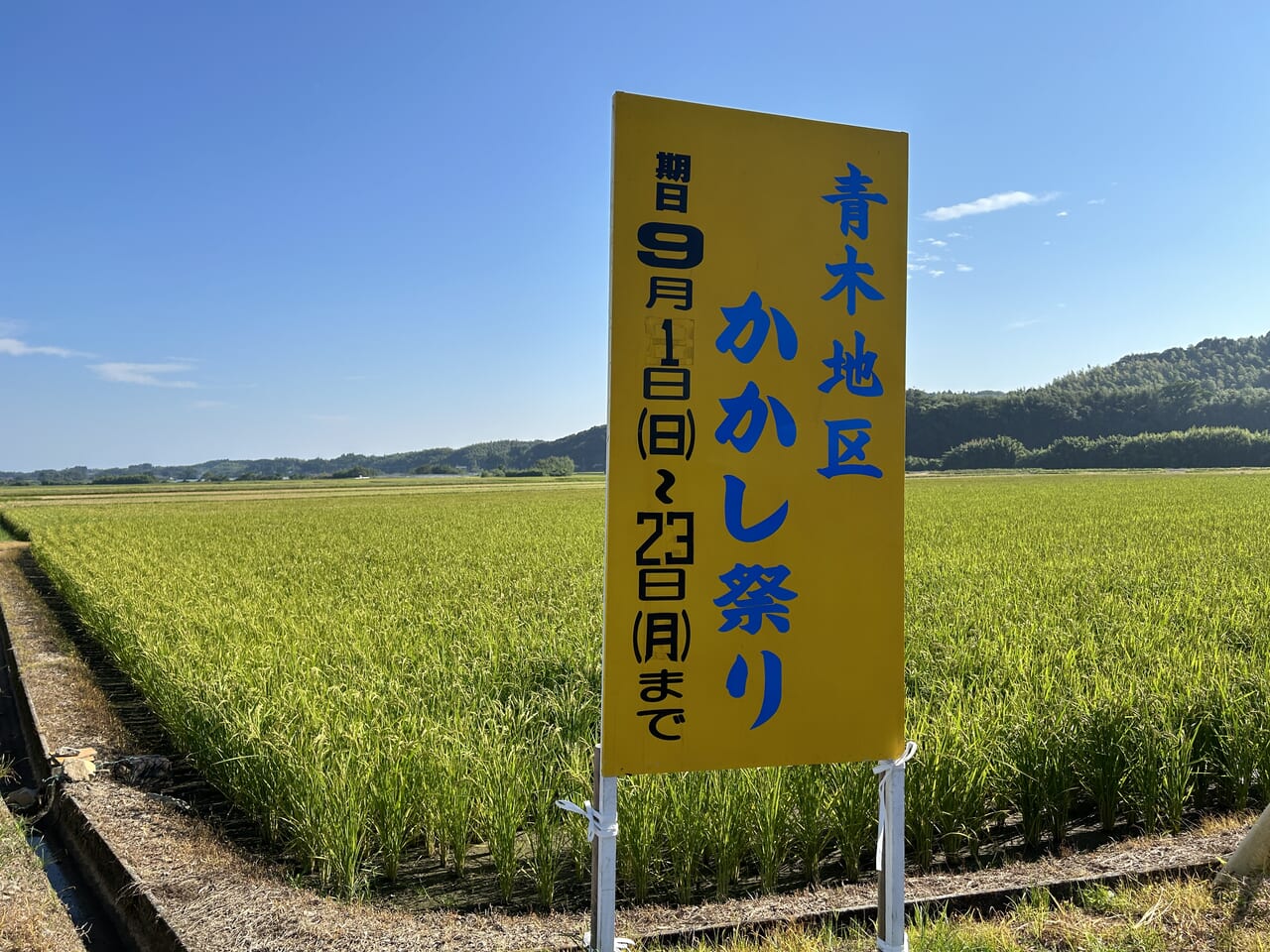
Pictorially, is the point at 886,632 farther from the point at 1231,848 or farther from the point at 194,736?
the point at 194,736

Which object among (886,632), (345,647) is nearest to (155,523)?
(345,647)

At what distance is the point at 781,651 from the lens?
7.99 feet

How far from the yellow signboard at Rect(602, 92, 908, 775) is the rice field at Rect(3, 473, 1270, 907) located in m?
1.02

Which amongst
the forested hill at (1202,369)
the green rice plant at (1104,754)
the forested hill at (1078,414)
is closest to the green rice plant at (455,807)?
the green rice plant at (1104,754)

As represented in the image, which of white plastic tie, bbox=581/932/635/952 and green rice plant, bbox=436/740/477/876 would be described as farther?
green rice plant, bbox=436/740/477/876

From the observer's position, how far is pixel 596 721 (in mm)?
4730

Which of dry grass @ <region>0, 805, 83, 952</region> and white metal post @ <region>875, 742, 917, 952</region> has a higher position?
white metal post @ <region>875, 742, 917, 952</region>

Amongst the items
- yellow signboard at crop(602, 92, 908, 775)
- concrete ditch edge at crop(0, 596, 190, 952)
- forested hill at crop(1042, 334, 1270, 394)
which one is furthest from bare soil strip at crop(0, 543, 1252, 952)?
forested hill at crop(1042, 334, 1270, 394)

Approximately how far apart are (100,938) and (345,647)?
9.70 feet

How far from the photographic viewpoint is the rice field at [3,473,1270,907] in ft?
10.9

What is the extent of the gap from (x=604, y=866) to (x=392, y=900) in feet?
4.64

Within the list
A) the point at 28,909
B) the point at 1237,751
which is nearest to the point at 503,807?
the point at 28,909

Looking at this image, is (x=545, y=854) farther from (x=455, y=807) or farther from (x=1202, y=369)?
(x=1202, y=369)

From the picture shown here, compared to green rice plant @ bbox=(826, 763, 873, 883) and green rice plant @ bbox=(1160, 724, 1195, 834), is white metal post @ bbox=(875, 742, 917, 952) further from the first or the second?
green rice plant @ bbox=(1160, 724, 1195, 834)
